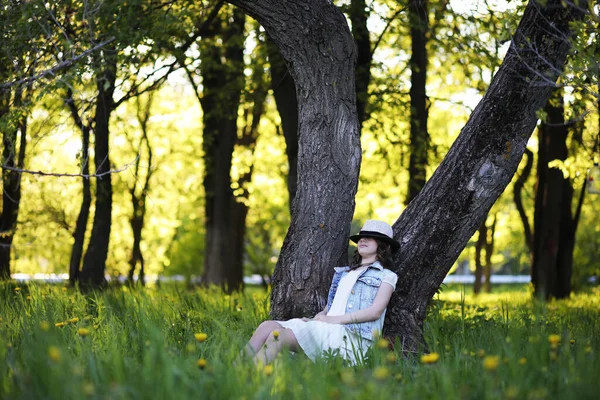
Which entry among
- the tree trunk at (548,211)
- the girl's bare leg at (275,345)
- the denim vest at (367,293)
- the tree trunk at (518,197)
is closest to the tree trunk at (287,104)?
the denim vest at (367,293)

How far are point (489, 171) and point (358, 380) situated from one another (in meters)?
2.84

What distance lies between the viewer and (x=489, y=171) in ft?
20.9

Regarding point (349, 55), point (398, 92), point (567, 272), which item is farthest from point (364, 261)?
point (567, 272)

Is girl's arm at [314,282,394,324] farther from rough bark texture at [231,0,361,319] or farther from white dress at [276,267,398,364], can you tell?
rough bark texture at [231,0,361,319]

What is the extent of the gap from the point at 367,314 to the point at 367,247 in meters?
0.72

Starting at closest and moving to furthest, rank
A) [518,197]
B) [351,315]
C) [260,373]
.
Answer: [260,373] → [351,315] → [518,197]

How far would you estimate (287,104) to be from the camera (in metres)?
10.4

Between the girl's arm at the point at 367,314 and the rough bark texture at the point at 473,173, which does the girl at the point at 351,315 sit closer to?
the girl's arm at the point at 367,314

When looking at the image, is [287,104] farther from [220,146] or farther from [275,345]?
[275,345]

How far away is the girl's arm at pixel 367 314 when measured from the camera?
5773 millimetres

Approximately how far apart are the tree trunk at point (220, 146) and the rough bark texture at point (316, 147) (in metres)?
6.44

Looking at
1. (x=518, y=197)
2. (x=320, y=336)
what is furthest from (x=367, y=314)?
(x=518, y=197)

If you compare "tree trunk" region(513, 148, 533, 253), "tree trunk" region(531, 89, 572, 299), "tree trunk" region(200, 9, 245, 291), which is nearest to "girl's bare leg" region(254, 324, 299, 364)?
"tree trunk" region(200, 9, 245, 291)

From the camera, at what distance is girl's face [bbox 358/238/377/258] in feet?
20.8
